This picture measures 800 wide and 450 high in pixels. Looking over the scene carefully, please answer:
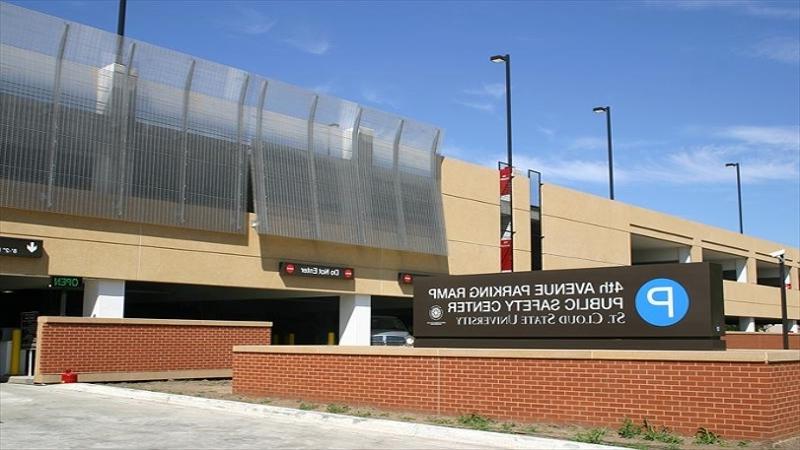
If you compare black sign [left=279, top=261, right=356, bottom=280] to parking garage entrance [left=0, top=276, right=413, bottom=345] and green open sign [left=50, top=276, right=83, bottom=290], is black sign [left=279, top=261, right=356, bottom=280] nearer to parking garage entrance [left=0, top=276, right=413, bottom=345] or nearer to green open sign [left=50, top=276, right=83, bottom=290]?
parking garage entrance [left=0, top=276, right=413, bottom=345]

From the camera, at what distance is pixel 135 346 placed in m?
20.6

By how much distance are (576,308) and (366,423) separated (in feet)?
13.8

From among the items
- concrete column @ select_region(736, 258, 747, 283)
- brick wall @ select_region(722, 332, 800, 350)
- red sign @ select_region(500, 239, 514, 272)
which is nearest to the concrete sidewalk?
red sign @ select_region(500, 239, 514, 272)

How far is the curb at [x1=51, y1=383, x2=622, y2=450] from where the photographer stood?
1057 cm

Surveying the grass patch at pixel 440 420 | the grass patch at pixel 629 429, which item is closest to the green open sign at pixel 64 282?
the grass patch at pixel 440 420

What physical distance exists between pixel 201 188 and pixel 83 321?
5419 mm

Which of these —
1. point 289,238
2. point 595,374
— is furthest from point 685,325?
point 289,238

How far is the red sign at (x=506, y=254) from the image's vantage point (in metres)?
33.5

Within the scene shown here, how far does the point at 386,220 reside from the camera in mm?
28531

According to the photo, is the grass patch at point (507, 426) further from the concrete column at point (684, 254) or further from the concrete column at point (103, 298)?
the concrete column at point (684, 254)

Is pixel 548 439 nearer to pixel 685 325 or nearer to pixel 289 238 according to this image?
pixel 685 325

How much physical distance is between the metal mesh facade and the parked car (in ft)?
11.8

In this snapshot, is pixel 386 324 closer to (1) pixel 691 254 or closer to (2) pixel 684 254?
(1) pixel 691 254

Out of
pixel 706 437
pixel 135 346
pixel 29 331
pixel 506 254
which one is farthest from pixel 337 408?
pixel 506 254
